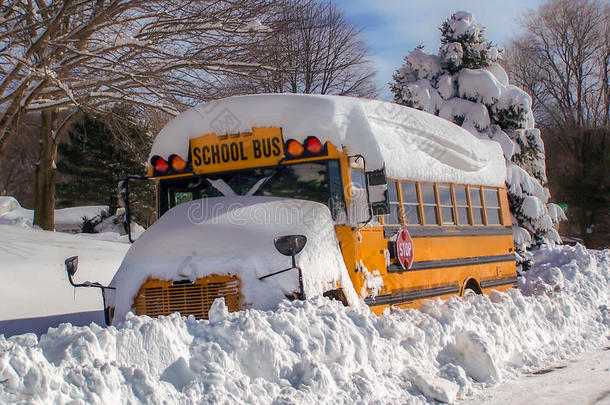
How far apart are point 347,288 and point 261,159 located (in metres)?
1.52

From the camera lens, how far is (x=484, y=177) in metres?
9.66

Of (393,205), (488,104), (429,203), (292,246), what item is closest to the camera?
(292,246)

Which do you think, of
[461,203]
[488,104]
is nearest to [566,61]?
[488,104]

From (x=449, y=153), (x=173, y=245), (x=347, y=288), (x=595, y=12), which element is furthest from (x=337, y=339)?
(x=595, y=12)

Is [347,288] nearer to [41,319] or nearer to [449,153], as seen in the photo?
[449,153]

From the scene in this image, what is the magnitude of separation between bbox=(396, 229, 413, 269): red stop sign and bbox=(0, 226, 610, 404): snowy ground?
0.50 metres

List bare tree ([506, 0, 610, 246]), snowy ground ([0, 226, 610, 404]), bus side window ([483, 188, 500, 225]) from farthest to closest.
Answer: bare tree ([506, 0, 610, 246]) → bus side window ([483, 188, 500, 225]) → snowy ground ([0, 226, 610, 404])

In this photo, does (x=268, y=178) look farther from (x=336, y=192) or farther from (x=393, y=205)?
(x=393, y=205)

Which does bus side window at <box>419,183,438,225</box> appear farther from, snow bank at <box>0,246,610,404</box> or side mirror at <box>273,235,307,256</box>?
side mirror at <box>273,235,307,256</box>

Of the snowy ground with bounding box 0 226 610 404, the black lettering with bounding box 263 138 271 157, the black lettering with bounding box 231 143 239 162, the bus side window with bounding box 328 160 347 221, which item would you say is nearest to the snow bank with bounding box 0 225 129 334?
the snowy ground with bounding box 0 226 610 404

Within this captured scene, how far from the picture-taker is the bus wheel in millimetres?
5695

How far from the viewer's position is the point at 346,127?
6.32m

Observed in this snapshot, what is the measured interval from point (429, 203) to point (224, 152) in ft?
8.79

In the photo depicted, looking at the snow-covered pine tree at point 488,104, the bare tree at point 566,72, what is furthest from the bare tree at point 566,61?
the snow-covered pine tree at point 488,104
